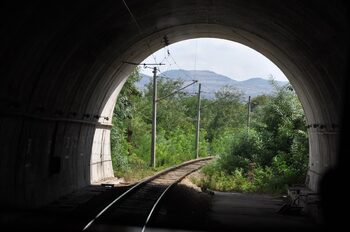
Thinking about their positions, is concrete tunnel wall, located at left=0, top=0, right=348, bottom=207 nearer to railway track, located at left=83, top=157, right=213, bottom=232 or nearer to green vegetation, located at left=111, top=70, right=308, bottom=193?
railway track, located at left=83, top=157, right=213, bottom=232

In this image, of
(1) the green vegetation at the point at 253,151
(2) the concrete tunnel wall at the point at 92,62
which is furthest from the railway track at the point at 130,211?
(1) the green vegetation at the point at 253,151

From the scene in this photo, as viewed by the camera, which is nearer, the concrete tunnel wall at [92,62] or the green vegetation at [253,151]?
the concrete tunnel wall at [92,62]

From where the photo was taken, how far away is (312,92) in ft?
57.6

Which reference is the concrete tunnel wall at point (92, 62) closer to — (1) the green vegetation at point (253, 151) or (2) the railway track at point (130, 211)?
(2) the railway track at point (130, 211)

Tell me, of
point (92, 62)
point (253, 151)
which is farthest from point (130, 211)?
point (253, 151)

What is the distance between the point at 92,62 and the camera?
16.2m

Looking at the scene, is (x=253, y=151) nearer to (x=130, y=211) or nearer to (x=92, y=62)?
(x=92, y=62)

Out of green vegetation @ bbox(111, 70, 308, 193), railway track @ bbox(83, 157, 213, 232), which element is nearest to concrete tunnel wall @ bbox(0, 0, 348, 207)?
railway track @ bbox(83, 157, 213, 232)

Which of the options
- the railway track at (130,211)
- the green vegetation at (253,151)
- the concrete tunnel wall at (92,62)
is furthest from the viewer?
the green vegetation at (253,151)

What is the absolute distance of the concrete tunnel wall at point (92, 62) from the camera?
433 inches

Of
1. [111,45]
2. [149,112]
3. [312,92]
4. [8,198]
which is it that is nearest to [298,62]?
[312,92]

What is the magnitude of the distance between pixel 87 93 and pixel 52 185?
3569 mm

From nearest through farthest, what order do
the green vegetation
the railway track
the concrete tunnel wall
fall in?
the concrete tunnel wall → the railway track → the green vegetation

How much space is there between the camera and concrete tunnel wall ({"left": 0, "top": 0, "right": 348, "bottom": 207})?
11008 mm
